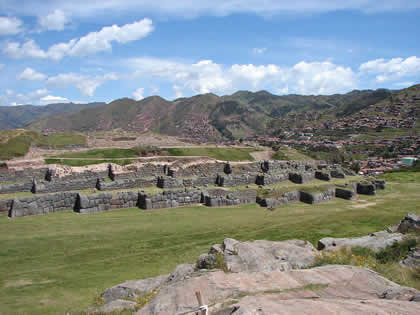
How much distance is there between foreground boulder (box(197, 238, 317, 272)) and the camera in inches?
352

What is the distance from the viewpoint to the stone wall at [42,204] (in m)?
18.2

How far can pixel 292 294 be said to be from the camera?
5789 mm

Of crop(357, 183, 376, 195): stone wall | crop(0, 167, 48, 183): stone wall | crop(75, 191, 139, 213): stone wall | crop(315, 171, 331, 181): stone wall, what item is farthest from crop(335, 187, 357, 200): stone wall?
crop(0, 167, 48, 183): stone wall

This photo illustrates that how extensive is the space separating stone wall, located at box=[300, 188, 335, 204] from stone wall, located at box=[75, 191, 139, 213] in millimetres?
14895

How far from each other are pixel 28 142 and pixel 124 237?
122 ft

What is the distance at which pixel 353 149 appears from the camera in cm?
9631

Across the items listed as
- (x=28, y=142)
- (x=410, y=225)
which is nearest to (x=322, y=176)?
(x=410, y=225)

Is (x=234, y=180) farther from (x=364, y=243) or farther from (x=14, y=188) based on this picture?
(x=14, y=188)

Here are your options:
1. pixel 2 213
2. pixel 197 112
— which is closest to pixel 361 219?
pixel 2 213

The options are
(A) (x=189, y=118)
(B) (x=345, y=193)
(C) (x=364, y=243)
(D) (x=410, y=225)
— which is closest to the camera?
(C) (x=364, y=243)

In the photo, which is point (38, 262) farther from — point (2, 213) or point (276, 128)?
point (276, 128)

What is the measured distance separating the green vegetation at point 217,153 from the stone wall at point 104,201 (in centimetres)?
2357

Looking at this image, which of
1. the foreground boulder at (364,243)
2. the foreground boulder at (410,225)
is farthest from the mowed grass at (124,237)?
the foreground boulder at (364,243)

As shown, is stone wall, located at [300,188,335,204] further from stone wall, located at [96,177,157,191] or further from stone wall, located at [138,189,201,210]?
stone wall, located at [96,177,157,191]
